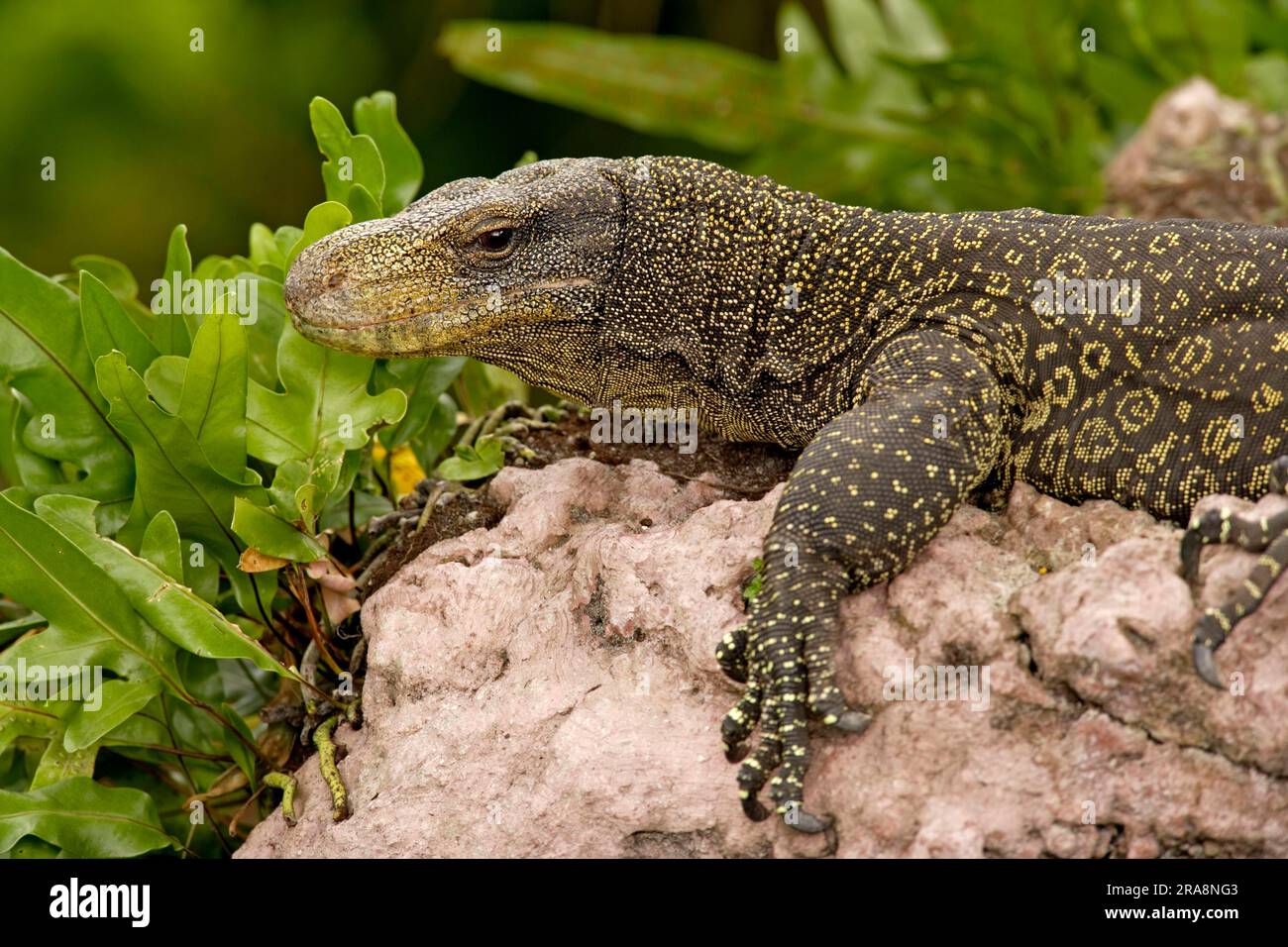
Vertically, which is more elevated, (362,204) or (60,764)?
(362,204)

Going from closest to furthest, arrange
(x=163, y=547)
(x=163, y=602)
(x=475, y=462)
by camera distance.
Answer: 1. (x=163, y=602)
2. (x=163, y=547)
3. (x=475, y=462)

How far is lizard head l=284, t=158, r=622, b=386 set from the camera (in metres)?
5.34

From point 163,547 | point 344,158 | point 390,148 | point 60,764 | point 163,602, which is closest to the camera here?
point 163,602

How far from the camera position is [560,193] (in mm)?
5656

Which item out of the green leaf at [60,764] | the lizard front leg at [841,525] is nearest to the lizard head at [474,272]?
the lizard front leg at [841,525]

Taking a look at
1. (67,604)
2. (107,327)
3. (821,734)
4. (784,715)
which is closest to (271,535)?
(67,604)

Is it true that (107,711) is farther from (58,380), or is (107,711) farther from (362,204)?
(362,204)

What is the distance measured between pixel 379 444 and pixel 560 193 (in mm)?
1368

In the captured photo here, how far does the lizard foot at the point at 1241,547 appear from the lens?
4.04m

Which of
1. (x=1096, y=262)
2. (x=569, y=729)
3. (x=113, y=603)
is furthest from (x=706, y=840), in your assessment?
(x=1096, y=262)

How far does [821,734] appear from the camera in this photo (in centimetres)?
451

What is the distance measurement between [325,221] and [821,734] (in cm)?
288

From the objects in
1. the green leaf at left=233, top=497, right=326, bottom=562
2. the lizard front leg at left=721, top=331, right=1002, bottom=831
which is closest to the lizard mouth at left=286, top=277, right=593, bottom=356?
the green leaf at left=233, top=497, right=326, bottom=562

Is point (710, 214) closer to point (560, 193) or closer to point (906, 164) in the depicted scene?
point (560, 193)
